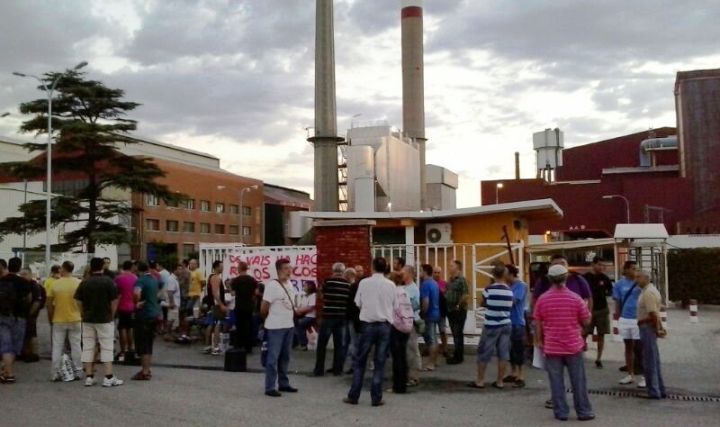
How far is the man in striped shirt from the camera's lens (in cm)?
1023

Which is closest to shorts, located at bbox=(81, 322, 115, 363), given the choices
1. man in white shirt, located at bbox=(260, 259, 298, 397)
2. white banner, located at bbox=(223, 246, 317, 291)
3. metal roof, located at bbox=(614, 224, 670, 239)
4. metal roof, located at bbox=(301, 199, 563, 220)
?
man in white shirt, located at bbox=(260, 259, 298, 397)

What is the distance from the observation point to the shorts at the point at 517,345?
1074 centimetres

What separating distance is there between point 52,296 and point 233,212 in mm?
71851

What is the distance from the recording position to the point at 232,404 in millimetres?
9125

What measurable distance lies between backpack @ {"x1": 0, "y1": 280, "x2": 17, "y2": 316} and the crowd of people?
17 millimetres

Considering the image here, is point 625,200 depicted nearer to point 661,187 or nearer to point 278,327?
point 661,187

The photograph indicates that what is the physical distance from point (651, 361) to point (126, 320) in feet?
28.1

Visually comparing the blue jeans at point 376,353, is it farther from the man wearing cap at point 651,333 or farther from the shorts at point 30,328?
the shorts at point 30,328

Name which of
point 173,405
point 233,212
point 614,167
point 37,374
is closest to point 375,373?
point 173,405

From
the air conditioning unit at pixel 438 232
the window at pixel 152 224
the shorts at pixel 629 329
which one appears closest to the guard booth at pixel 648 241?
the air conditioning unit at pixel 438 232

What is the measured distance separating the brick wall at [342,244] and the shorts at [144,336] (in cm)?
368

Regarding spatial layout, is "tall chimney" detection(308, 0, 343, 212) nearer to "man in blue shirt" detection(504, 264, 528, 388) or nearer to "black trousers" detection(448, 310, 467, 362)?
"black trousers" detection(448, 310, 467, 362)

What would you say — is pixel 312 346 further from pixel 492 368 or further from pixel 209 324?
pixel 492 368

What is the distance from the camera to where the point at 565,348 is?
8266 millimetres
